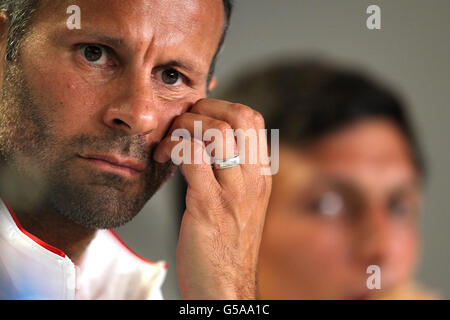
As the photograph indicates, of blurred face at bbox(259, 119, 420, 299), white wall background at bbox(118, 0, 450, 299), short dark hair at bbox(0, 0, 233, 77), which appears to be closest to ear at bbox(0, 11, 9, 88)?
short dark hair at bbox(0, 0, 233, 77)

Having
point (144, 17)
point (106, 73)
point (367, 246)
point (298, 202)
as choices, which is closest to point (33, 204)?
point (106, 73)

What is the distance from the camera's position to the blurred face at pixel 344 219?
101cm

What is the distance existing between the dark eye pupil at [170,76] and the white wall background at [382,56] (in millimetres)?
130

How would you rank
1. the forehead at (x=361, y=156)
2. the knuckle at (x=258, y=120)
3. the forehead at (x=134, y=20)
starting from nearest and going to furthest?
the forehead at (x=134, y=20), the knuckle at (x=258, y=120), the forehead at (x=361, y=156)

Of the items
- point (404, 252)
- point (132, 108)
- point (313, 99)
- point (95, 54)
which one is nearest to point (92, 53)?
point (95, 54)

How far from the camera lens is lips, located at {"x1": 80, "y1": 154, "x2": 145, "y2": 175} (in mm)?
849

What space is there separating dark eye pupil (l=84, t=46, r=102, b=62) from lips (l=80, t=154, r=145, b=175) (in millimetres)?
162

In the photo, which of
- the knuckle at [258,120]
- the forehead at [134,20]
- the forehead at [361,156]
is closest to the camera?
the forehead at [134,20]

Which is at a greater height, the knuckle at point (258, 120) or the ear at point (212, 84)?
the ear at point (212, 84)

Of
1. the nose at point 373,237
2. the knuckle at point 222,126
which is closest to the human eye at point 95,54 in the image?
the knuckle at point 222,126

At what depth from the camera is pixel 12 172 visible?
34.7 inches

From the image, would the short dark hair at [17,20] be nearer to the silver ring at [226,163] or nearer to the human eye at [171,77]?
the human eye at [171,77]

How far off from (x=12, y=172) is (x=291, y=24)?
24.2 inches

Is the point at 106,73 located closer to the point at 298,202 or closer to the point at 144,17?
the point at 144,17
